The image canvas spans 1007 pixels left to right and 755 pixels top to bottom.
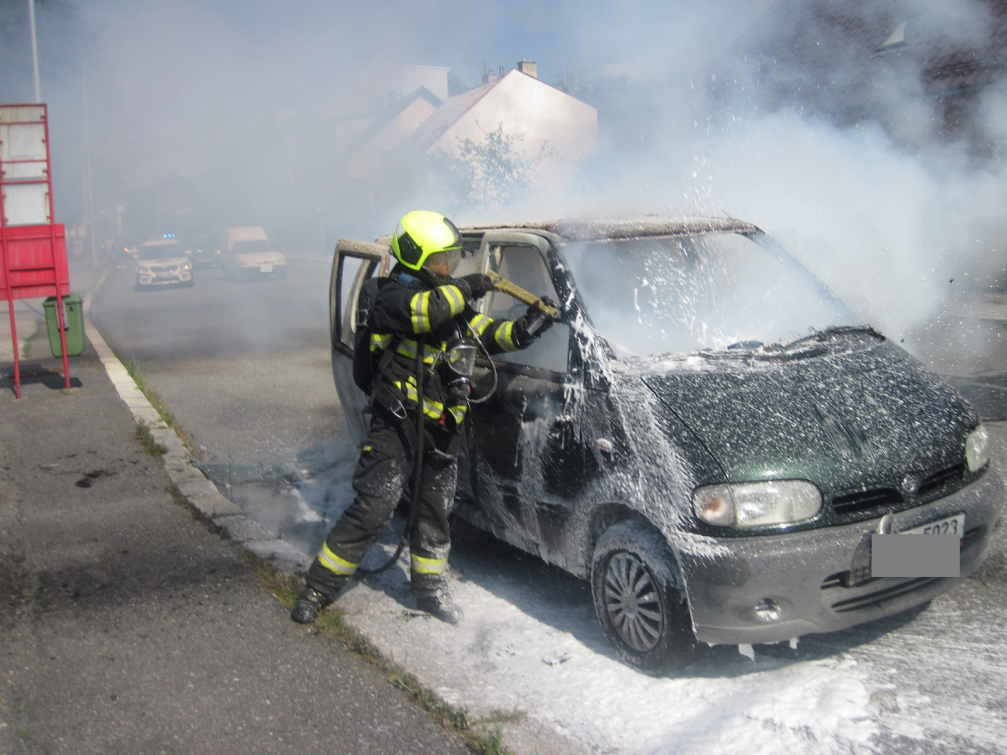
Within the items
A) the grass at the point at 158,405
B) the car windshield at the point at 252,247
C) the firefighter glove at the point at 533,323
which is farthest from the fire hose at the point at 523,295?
the car windshield at the point at 252,247

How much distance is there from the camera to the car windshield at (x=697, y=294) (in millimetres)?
3725

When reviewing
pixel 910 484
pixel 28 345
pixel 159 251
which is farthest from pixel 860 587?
pixel 159 251

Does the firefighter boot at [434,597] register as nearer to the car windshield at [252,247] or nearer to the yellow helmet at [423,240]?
the yellow helmet at [423,240]

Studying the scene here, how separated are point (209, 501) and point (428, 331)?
2.54 meters

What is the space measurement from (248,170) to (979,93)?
105 feet

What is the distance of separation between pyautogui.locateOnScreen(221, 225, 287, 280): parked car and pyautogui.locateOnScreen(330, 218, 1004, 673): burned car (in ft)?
83.0

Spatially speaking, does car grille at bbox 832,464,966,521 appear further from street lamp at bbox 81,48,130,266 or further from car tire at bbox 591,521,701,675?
street lamp at bbox 81,48,130,266

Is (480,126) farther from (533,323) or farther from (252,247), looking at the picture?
(533,323)

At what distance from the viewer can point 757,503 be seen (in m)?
2.85

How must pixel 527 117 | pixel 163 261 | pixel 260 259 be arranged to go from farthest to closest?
pixel 527 117 → pixel 260 259 → pixel 163 261

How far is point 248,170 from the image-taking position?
36469mm

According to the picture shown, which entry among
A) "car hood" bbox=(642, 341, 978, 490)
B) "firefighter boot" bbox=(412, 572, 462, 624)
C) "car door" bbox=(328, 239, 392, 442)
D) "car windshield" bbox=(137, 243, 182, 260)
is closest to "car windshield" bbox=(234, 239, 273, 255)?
"car windshield" bbox=(137, 243, 182, 260)

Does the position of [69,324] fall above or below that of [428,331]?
below

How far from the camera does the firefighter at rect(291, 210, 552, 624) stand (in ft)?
11.7
